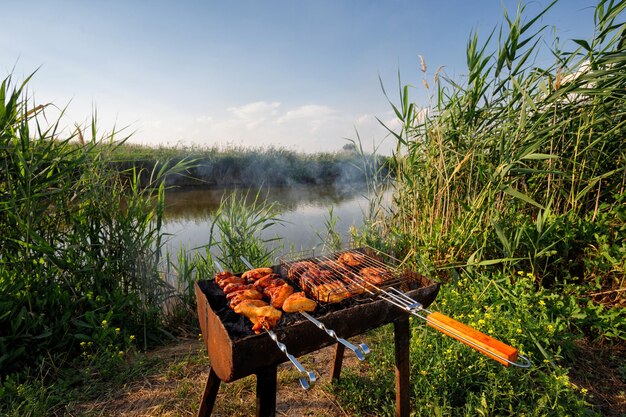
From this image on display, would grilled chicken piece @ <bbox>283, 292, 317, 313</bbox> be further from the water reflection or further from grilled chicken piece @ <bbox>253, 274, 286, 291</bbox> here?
the water reflection

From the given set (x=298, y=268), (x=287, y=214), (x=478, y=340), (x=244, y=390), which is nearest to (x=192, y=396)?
(x=244, y=390)

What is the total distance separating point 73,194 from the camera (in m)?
3.05

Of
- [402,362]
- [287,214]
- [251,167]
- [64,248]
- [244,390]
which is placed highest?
[251,167]

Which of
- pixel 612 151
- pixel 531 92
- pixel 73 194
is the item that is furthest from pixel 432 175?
pixel 73 194

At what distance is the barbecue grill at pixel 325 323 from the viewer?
1.31 meters

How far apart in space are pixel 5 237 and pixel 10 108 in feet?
3.48

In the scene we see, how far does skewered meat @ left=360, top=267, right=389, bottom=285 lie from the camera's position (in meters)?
1.81

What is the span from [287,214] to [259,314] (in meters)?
8.17

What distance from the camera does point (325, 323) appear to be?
1.52 meters

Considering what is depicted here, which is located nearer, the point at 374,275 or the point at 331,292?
the point at 331,292

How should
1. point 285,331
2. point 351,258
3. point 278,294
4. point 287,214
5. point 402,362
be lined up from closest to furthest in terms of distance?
1. point 285,331
2. point 278,294
3. point 402,362
4. point 351,258
5. point 287,214

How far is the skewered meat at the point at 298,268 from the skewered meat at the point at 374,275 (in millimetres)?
320

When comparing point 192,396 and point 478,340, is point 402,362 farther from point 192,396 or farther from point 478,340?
point 192,396

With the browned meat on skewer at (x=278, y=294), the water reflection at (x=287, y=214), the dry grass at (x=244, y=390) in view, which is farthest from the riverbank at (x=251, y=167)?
the browned meat on skewer at (x=278, y=294)
